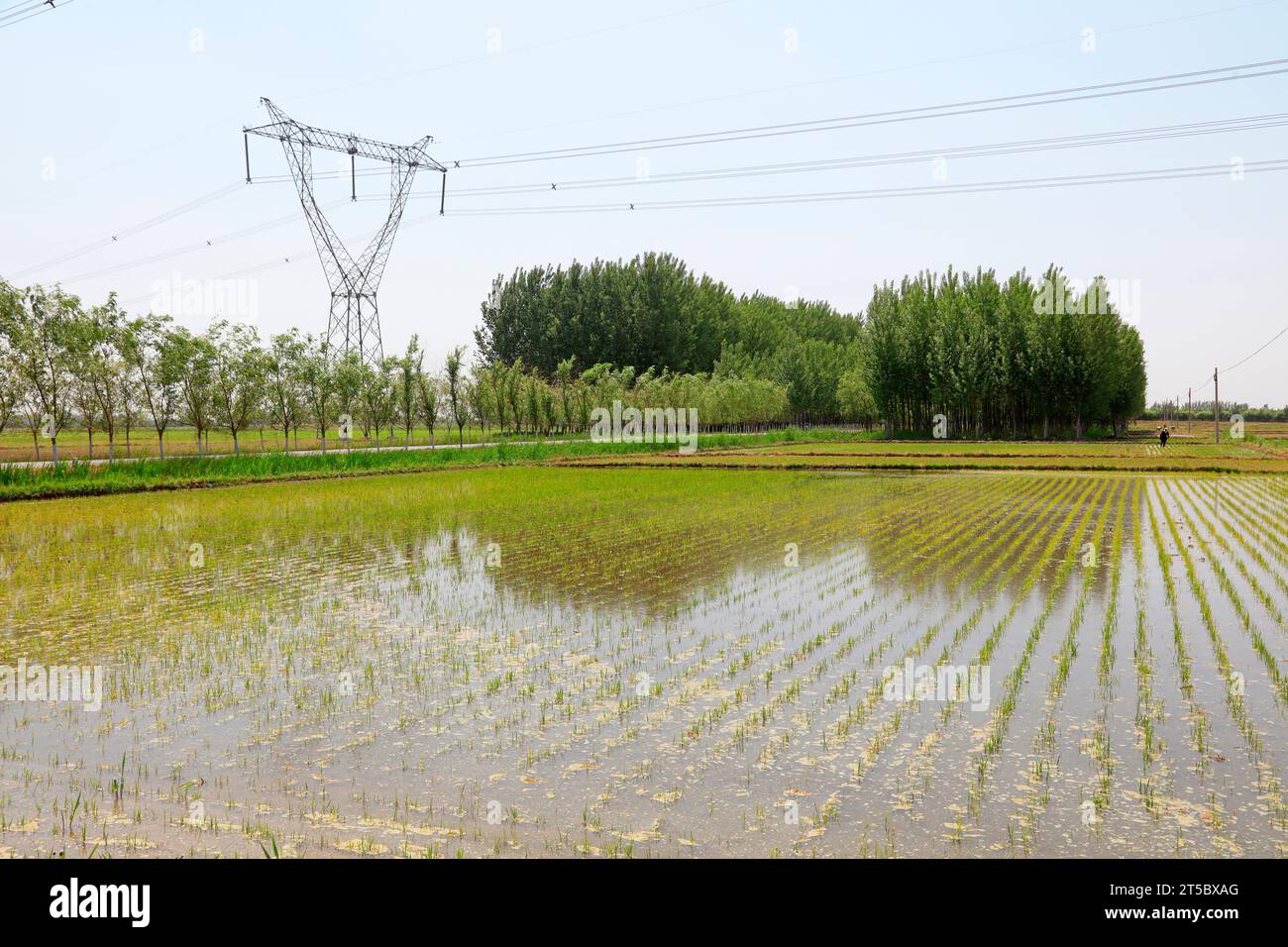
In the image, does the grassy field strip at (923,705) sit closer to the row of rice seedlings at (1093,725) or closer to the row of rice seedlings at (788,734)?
the row of rice seedlings at (788,734)

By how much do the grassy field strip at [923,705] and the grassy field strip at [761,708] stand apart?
1.89ft

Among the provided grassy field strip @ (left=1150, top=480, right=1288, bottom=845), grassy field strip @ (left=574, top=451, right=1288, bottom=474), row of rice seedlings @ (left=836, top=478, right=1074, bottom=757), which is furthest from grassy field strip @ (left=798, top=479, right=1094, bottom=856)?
grassy field strip @ (left=574, top=451, right=1288, bottom=474)

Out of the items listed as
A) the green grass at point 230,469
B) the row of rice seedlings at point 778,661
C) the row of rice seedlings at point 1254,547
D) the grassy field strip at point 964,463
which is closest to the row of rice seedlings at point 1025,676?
the row of rice seedlings at point 778,661

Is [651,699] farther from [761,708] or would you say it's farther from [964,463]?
[964,463]

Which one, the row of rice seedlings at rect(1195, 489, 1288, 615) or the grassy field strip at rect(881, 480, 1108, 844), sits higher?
the row of rice seedlings at rect(1195, 489, 1288, 615)

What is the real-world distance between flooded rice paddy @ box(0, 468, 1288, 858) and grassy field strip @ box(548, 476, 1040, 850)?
0.03m

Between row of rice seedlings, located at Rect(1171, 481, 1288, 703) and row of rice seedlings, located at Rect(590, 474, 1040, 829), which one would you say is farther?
row of rice seedlings, located at Rect(1171, 481, 1288, 703)

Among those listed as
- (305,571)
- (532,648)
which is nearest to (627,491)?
(305,571)

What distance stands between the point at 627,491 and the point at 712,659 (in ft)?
62.0

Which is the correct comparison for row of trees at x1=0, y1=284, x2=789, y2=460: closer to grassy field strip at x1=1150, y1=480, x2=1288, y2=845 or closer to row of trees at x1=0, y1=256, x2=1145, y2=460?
row of trees at x1=0, y1=256, x2=1145, y2=460

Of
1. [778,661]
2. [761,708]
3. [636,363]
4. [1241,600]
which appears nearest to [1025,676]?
[778,661]

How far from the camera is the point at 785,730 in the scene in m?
6.11

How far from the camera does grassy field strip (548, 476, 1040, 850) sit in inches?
219

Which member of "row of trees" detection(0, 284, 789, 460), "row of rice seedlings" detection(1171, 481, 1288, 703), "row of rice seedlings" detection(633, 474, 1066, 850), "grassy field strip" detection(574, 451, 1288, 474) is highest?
"row of trees" detection(0, 284, 789, 460)
